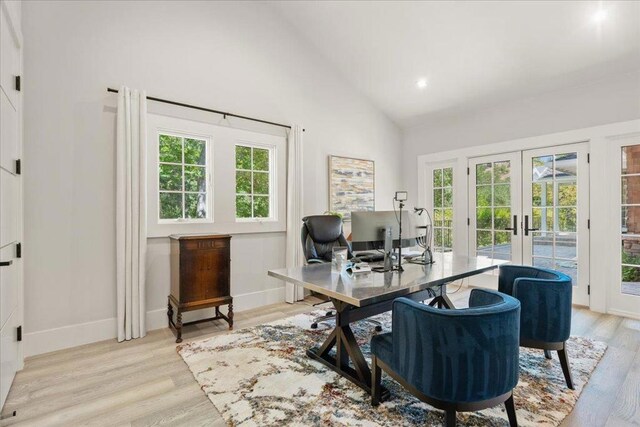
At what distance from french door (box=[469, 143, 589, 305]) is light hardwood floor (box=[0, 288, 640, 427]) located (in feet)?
3.68

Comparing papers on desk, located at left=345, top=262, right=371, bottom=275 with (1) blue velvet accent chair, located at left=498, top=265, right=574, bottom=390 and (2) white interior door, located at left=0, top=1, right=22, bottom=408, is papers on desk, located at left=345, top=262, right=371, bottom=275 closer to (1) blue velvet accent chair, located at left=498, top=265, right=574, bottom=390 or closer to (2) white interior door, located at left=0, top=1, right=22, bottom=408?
(1) blue velvet accent chair, located at left=498, top=265, right=574, bottom=390

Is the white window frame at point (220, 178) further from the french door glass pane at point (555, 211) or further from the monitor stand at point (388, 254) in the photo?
the french door glass pane at point (555, 211)

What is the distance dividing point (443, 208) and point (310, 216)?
2598 mm

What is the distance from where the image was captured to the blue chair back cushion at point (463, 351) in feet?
4.77

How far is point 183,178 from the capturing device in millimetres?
3562

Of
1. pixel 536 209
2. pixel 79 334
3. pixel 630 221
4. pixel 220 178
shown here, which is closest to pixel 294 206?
pixel 220 178

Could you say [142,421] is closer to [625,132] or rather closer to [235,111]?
[235,111]

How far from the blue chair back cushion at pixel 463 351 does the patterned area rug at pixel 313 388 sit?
1.47 feet

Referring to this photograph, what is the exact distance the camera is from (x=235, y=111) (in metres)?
3.84

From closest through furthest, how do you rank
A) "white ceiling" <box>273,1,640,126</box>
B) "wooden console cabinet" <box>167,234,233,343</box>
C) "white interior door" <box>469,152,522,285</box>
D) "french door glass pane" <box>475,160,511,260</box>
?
1. "wooden console cabinet" <box>167,234,233,343</box>
2. "white ceiling" <box>273,1,640,126</box>
3. "white interior door" <box>469,152,522,285</box>
4. "french door glass pane" <box>475,160,511,260</box>

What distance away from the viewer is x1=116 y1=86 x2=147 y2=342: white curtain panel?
3.01 meters

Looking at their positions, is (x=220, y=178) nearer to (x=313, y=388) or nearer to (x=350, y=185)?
(x=350, y=185)

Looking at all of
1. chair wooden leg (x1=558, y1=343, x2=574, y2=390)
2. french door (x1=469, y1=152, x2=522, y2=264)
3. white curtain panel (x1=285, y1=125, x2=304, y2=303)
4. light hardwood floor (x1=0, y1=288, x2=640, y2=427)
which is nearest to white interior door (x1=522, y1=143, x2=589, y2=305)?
french door (x1=469, y1=152, x2=522, y2=264)

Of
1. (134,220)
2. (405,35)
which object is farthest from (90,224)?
(405,35)
